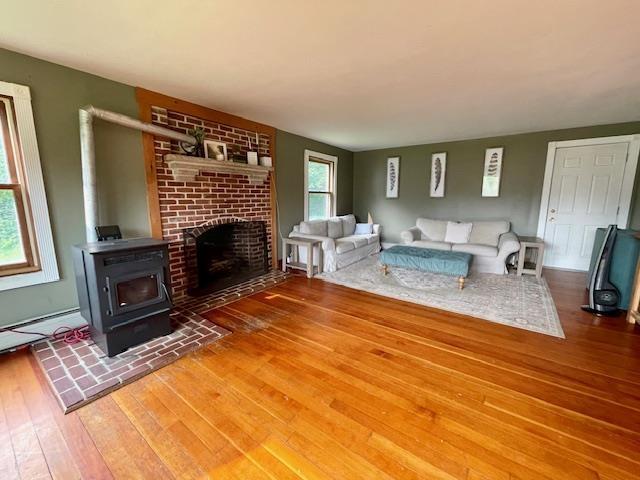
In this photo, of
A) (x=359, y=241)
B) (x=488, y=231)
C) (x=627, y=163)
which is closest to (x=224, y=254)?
(x=359, y=241)

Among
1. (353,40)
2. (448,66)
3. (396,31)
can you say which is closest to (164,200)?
(353,40)

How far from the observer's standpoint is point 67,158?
2270 mm

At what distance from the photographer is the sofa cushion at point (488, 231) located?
180 inches

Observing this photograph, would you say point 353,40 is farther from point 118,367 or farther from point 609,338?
point 609,338

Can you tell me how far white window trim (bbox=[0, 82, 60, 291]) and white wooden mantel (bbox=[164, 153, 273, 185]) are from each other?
0.99m

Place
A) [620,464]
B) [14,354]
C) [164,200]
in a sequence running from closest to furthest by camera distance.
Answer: [620,464]
[14,354]
[164,200]

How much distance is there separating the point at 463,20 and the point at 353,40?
0.67 meters

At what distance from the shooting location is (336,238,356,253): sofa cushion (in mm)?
4367

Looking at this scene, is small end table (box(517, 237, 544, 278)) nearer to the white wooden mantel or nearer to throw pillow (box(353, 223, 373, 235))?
throw pillow (box(353, 223, 373, 235))

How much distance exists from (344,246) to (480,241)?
7.86ft

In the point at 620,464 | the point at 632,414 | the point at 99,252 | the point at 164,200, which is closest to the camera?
the point at 620,464

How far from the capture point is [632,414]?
1.53 metres

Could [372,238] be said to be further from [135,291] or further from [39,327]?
[39,327]

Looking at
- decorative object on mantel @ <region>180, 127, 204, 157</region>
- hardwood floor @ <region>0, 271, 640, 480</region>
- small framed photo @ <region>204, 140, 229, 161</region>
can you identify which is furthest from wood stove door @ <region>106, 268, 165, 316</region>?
small framed photo @ <region>204, 140, 229, 161</region>
